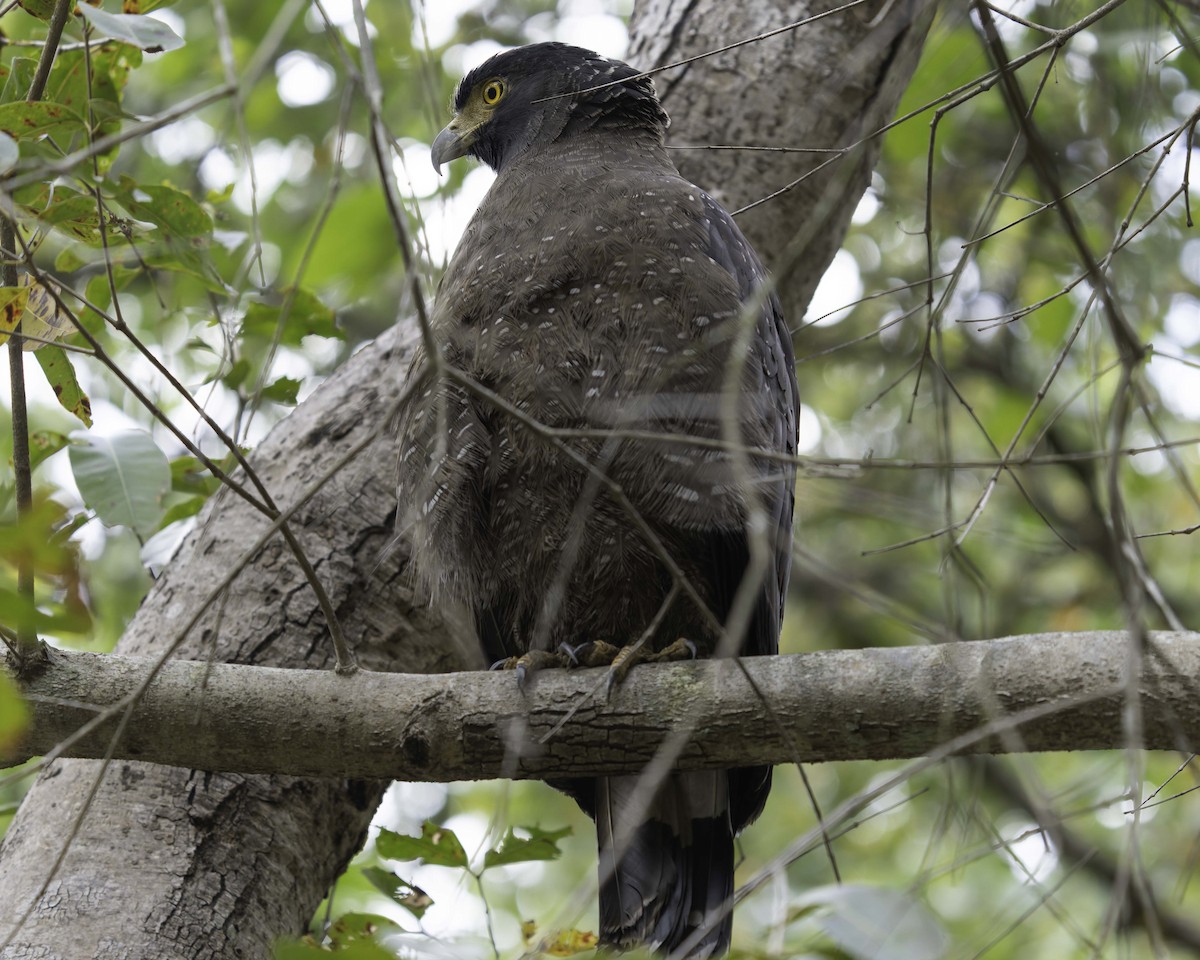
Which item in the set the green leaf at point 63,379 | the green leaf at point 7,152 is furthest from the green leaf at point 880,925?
the green leaf at point 63,379

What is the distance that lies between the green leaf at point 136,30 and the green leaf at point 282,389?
1.33 metres

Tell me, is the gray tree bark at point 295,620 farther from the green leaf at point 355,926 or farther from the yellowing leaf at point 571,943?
the yellowing leaf at point 571,943

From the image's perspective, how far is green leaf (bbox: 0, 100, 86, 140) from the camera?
2355 millimetres

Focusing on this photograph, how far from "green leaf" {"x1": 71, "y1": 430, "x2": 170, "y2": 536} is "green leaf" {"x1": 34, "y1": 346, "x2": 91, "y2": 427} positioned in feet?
0.72

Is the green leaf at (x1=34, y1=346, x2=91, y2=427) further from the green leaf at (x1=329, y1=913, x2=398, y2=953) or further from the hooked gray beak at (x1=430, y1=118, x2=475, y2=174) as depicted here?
the hooked gray beak at (x1=430, y1=118, x2=475, y2=174)

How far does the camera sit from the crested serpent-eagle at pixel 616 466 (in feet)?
9.35

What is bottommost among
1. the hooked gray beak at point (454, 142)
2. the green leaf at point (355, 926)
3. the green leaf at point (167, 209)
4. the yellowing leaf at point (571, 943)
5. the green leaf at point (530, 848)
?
the green leaf at point (355, 926)

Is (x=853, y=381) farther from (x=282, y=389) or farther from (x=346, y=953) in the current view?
(x=346, y=953)

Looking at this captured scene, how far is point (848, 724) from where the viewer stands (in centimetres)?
220

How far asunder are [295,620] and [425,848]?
70 cm

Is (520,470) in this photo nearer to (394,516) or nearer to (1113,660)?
(394,516)

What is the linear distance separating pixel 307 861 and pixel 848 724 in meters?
1.56

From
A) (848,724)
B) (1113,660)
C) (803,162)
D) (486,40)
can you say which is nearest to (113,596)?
(486,40)

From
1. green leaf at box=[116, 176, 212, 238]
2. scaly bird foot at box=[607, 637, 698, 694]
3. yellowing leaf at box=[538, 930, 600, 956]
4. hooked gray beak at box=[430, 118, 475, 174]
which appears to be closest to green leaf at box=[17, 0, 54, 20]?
green leaf at box=[116, 176, 212, 238]
